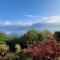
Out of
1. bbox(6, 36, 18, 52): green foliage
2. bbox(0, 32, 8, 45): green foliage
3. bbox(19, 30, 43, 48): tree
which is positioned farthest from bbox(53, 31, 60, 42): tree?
bbox(0, 32, 8, 45): green foliage

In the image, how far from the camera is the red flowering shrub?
14289mm

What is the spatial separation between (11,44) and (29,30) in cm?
245

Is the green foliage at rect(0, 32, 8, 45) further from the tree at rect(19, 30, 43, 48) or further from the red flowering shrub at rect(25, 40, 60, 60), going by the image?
the red flowering shrub at rect(25, 40, 60, 60)

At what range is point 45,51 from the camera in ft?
47.0

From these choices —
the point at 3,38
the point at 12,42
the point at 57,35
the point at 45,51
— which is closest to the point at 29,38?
the point at 12,42

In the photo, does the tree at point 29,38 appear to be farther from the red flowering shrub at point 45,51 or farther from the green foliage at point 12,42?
the red flowering shrub at point 45,51

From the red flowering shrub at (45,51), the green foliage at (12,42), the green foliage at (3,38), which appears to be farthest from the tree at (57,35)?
the red flowering shrub at (45,51)

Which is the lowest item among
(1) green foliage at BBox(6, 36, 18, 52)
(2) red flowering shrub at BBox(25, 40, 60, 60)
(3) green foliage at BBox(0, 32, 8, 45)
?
(2) red flowering shrub at BBox(25, 40, 60, 60)

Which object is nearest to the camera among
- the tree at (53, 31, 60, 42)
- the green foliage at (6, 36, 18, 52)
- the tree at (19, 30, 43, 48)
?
the tree at (19, 30, 43, 48)

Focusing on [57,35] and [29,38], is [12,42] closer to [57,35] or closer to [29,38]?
[29,38]

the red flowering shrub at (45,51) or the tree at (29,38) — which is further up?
the tree at (29,38)

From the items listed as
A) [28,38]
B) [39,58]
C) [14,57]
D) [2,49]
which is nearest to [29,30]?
[28,38]

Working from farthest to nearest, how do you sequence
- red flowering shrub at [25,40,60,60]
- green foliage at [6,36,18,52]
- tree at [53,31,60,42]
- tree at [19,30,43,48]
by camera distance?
green foliage at [6,36,18,52]
tree at [53,31,60,42]
tree at [19,30,43,48]
red flowering shrub at [25,40,60,60]

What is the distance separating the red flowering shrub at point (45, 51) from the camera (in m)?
14.3
